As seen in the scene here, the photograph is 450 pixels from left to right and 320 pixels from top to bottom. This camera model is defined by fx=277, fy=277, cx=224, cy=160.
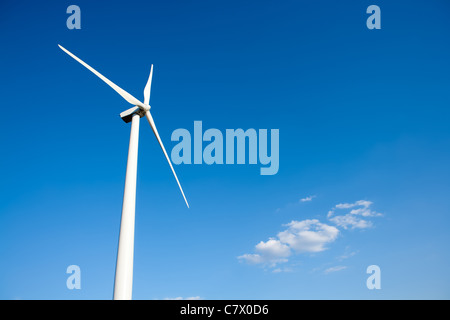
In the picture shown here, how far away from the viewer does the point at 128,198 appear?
68.8ft

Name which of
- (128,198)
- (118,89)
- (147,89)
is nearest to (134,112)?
(118,89)

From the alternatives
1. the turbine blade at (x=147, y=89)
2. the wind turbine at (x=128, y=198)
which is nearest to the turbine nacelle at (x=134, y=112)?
the wind turbine at (x=128, y=198)

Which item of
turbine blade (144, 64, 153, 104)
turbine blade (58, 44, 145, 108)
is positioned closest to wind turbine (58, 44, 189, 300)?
turbine blade (58, 44, 145, 108)

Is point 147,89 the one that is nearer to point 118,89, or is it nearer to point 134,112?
point 118,89

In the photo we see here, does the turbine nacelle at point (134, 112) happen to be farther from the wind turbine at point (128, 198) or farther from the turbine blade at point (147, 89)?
the turbine blade at point (147, 89)

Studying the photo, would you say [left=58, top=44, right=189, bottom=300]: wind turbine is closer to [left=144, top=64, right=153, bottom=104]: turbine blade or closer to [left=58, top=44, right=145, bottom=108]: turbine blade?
[left=58, top=44, right=145, bottom=108]: turbine blade

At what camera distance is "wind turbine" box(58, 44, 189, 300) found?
18.1 metres

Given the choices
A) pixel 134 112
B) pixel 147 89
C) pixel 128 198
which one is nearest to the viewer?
pixel 128 198

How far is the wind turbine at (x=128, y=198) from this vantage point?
1809 cm
